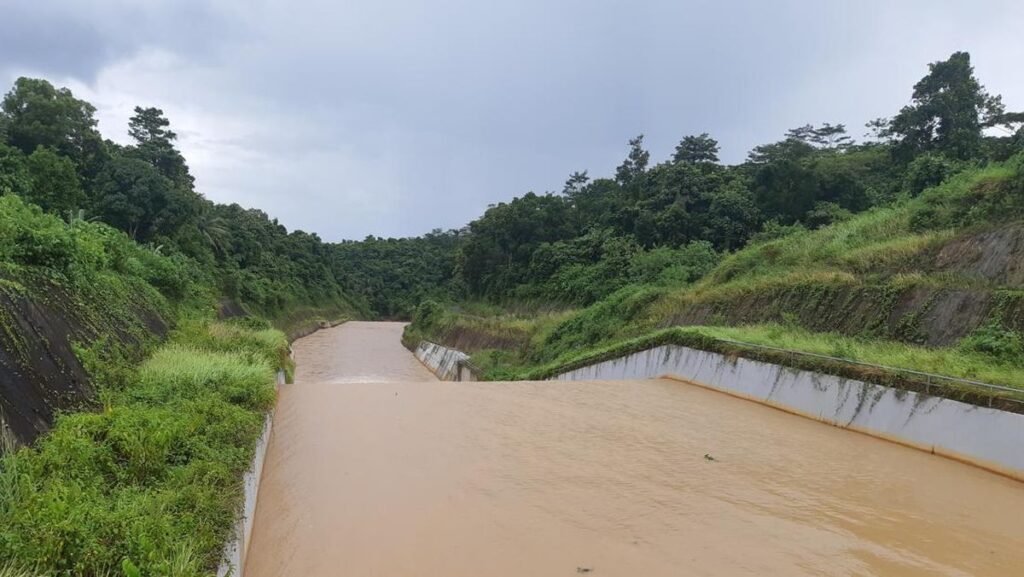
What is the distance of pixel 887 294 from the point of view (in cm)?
1226

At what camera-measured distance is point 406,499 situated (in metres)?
6.36

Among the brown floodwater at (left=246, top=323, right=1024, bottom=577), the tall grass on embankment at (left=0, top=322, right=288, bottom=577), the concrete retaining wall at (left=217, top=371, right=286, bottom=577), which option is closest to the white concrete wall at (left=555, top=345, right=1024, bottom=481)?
the brown floodwater at (left=246, top=323, right=1024, bottom=577)

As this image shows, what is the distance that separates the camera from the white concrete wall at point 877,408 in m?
7.39

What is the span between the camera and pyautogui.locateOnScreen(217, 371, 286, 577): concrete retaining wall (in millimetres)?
4291

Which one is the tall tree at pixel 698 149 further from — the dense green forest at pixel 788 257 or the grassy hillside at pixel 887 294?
the grassy hillside at pixel 887 294

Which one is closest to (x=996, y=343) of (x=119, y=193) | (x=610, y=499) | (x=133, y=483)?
(x=610, y=499)

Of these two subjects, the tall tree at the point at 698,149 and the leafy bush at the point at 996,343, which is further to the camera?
the tall tree at the point at 698,149

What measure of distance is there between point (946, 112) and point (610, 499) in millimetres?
31938

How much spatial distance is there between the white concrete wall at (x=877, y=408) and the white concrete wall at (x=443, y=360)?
47.4 ft

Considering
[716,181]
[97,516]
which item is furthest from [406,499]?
[716,181]

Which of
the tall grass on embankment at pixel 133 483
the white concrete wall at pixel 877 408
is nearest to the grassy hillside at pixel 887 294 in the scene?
the white concrete wall at pixel 877 408

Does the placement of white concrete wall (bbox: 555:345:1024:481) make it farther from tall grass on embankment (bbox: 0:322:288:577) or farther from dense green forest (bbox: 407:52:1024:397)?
tall grass on embankment (bbox: 0:322:288:577)

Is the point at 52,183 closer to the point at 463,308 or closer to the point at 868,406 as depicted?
the point at 868,406

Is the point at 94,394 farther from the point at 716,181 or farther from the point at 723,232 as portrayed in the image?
the point at 716,181
